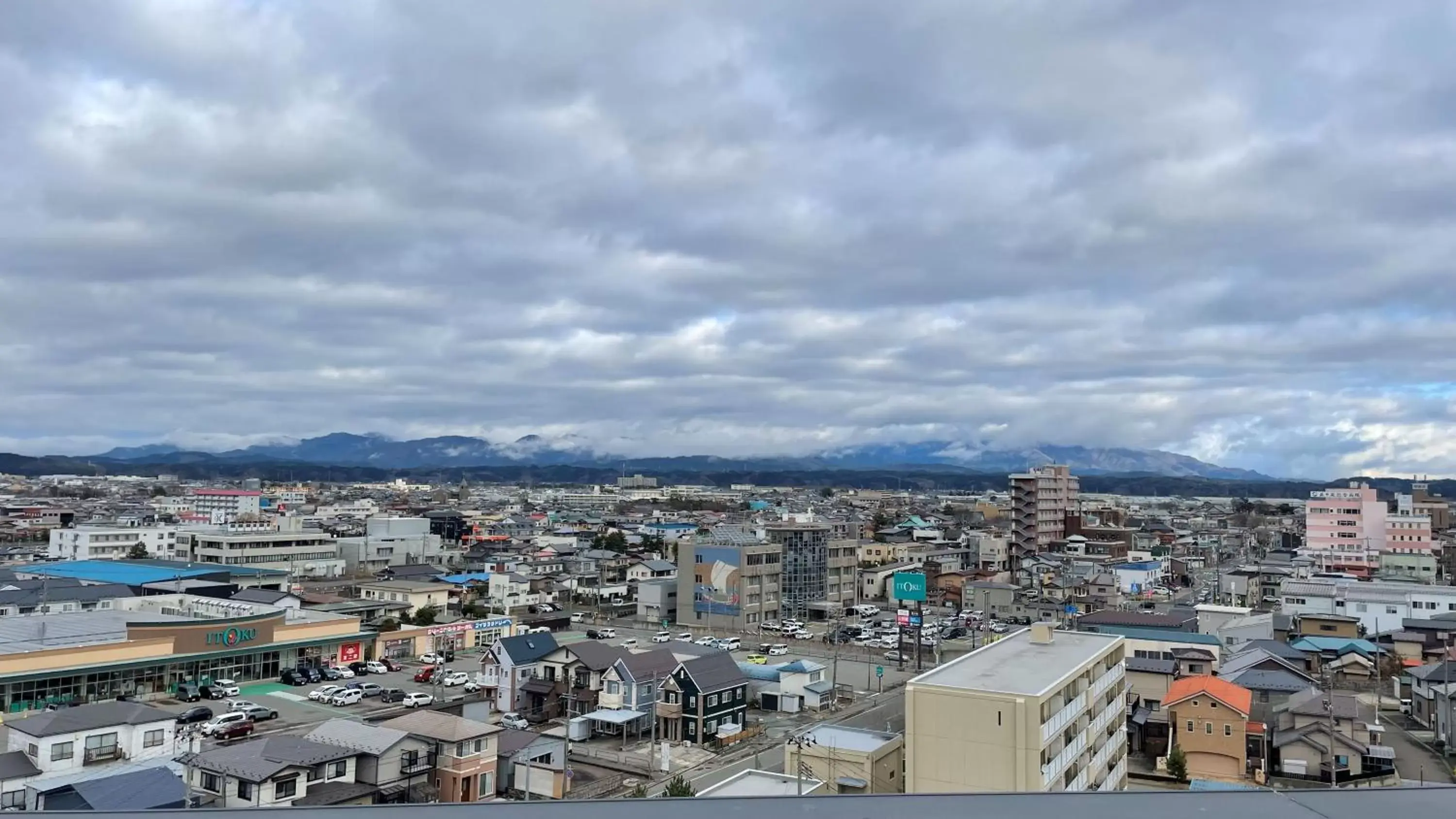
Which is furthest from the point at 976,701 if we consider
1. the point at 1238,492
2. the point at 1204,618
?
the point at 1238,492

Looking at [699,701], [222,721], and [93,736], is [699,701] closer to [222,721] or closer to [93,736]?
[222,721]

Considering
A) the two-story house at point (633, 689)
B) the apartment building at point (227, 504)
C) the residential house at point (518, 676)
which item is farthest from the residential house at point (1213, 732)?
the apartment building at point (227, 504)

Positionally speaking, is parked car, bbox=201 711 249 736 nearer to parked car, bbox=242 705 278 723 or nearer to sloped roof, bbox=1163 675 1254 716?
parked car, bbox=242 705 278 723

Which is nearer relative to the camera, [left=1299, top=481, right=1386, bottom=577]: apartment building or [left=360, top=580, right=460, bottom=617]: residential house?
[left=360, top=580, right=460, bottom=617]: residential house

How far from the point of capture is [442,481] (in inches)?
3814

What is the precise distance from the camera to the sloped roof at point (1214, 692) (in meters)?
9.12

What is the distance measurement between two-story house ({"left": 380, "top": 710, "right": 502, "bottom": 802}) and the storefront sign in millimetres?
5178

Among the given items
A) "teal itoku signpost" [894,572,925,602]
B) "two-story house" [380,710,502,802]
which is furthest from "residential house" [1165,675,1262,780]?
"two-story house" [380,710,502,802]

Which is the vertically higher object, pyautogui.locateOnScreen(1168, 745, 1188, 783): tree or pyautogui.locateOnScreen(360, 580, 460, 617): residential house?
pyautogui.locateOnScreen(360, 580, 460, 617): residential house

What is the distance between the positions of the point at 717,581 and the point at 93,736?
39.0ft

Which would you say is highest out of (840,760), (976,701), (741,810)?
(741,810)

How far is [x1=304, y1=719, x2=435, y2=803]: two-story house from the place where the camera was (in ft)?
23.8

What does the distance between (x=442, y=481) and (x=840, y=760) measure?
3715 inches

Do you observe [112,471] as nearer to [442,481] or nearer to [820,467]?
[442,481]
